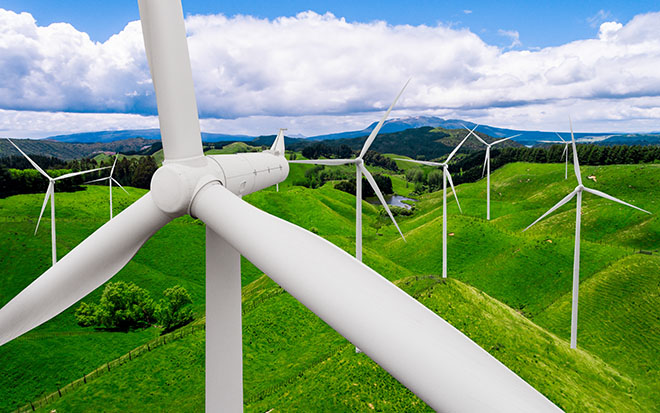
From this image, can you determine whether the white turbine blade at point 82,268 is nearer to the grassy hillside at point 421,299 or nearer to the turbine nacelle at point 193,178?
the turbine nacelle at point 193,178

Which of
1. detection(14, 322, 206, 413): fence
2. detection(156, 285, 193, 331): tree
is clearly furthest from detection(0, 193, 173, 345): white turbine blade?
detection(156, 285, 193, 331): tree

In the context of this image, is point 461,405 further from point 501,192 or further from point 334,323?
point 501,192

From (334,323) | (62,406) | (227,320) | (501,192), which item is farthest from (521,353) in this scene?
(501,192)

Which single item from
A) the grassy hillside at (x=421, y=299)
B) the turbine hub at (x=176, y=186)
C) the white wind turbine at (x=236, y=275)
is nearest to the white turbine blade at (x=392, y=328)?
the white wind turbine at (x=236, y=275)

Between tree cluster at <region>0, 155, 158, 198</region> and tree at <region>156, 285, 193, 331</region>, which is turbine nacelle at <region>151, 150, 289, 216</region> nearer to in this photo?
tree at <region>156, 285, 193, 331</region>

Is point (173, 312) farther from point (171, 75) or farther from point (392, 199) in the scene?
point (392, 199)

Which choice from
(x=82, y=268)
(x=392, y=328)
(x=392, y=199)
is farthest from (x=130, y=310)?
(x=392, y=199)
